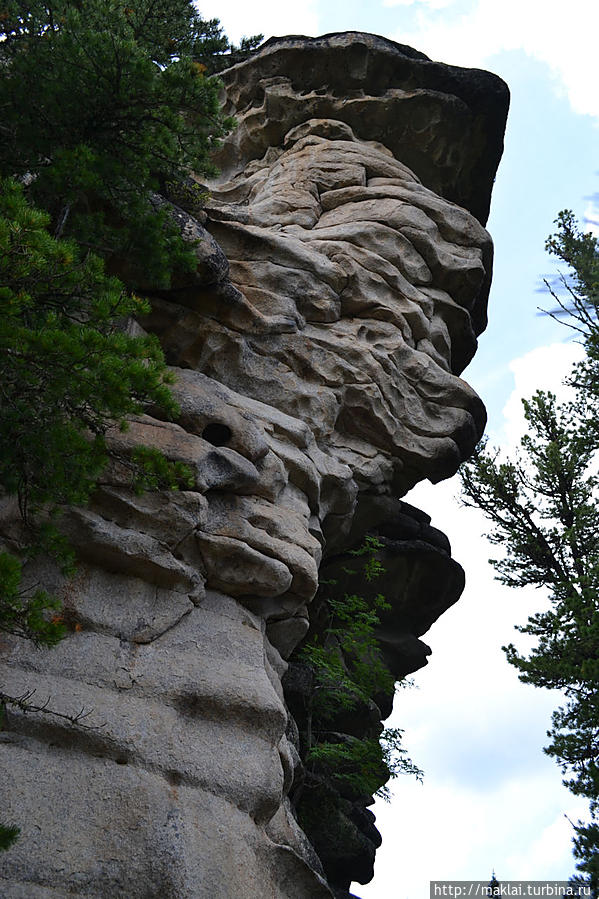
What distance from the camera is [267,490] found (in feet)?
27.9

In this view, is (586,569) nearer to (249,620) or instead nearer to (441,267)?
(441,267)

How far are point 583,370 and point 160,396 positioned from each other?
11797 mm

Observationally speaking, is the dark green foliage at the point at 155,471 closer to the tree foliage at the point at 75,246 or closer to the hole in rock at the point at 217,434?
the tree foliage at the point at 75,246

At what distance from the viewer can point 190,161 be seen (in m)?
7.82

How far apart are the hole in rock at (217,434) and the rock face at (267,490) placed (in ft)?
0.08

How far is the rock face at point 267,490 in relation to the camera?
5.65m

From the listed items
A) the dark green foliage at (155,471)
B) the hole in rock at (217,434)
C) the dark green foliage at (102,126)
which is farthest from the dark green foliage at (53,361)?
the hole in rock at (217,434)

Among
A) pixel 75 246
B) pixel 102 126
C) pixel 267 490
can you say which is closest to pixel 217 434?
pixel 267 490

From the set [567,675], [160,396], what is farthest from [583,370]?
[160,396]

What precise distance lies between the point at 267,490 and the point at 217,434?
2.66 feet

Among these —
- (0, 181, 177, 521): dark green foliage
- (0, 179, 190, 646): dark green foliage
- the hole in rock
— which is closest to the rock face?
the hole in rock

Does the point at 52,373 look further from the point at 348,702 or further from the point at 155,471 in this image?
the point at 348,702

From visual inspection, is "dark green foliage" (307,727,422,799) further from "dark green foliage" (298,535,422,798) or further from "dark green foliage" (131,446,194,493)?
"dark green foliage" (131,446,194,493)

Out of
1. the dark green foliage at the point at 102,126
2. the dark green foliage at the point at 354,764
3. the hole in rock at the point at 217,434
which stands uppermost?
the dark green foliage at the point at 102,126
